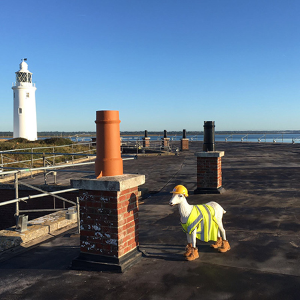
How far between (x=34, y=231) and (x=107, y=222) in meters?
2.80

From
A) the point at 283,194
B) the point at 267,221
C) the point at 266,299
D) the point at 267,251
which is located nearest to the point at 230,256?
the point at 267,251

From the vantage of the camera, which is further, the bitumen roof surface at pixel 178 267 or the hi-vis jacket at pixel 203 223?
the hi-vis jacket at pixel 203 223

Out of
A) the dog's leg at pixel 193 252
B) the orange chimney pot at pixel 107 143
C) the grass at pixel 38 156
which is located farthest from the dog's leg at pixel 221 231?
the grass at pixel 38 156

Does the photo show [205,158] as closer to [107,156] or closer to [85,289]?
[107,156]

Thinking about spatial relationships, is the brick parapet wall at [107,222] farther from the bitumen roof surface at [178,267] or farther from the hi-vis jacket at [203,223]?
the hi-vis jacket at [203,223]

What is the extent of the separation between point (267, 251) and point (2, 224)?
36.4ft

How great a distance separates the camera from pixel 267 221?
283 inches

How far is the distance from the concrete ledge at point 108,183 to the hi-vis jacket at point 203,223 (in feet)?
3.46

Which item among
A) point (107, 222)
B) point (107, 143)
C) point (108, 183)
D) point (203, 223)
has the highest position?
point (107, 143)

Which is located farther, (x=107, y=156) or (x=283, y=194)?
(x=283, y=194)

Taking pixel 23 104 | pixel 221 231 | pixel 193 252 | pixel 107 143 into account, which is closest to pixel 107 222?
pixel 107 143

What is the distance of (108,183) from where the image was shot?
4688 mm

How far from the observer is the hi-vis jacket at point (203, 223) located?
199 inches

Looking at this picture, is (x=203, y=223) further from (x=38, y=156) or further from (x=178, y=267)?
(x=38, y=156)
